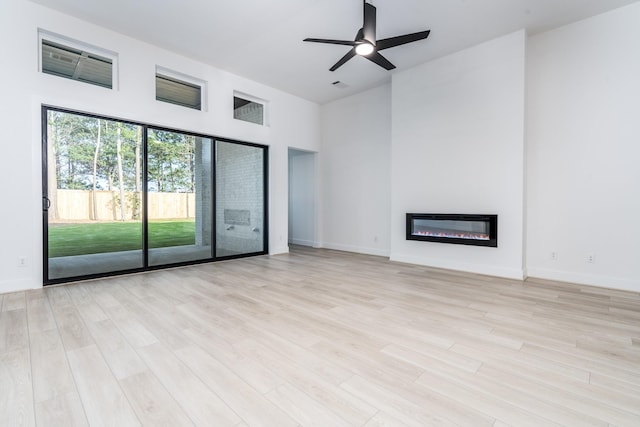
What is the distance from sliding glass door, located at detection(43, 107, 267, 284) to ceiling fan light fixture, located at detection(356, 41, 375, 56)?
3.09 m

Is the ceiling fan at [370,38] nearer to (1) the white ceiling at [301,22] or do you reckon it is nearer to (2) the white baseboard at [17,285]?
(1) the white ceiling at [301,22]

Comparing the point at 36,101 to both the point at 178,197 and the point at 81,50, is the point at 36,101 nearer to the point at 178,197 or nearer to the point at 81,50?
the point at 81,50

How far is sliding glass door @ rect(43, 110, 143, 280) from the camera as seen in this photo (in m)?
3.67

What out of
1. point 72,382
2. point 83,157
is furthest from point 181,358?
point 83,157

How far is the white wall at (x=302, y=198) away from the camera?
720cm

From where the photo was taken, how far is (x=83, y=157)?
392 cm

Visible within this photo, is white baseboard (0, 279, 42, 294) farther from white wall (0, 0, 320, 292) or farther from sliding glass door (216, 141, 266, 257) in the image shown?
sliding glass door (216, 141, 266, 257)

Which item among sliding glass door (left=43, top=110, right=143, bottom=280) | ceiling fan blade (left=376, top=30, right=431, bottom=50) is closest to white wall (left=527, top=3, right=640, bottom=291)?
ceiling fan blade (left=376, top=30, right=431, bottom=50)

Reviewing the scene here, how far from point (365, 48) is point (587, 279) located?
403 centimetres

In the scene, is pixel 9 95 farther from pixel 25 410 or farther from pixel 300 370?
pixel 300 370

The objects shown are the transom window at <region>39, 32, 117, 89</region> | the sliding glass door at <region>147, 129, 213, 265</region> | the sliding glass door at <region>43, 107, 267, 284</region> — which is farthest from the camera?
the sliding glass door at <region>147, 129, 213, 265</region>

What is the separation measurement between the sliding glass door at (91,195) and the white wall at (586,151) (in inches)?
231

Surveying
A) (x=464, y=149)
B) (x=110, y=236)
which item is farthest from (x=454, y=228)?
(x=110, y=236)

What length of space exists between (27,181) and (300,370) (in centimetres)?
397
